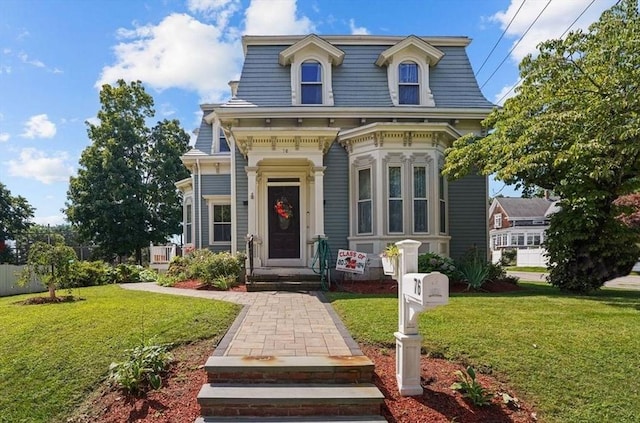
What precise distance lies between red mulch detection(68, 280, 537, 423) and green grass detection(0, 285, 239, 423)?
41 cm

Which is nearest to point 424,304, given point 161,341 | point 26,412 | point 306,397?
point 306,397

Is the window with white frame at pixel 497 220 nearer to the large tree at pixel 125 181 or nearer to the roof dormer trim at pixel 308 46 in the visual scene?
the large tree at pixel 125 181

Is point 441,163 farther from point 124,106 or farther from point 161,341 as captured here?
point 124,106

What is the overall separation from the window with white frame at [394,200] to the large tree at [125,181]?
53.4ft

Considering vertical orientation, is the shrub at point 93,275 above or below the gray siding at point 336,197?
below

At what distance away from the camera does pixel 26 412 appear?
407 cm

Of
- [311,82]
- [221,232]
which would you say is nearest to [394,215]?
[311,82]

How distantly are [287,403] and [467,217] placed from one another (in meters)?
10.1

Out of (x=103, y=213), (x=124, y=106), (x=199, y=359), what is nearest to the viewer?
(x=199, y=359)

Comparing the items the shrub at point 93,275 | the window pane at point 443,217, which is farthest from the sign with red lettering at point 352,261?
the shrub at point 93,275

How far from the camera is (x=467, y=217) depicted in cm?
1261

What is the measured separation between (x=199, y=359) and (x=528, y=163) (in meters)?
7.84

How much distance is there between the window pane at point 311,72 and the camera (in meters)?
12.6

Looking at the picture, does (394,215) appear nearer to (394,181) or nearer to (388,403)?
(394,181)
